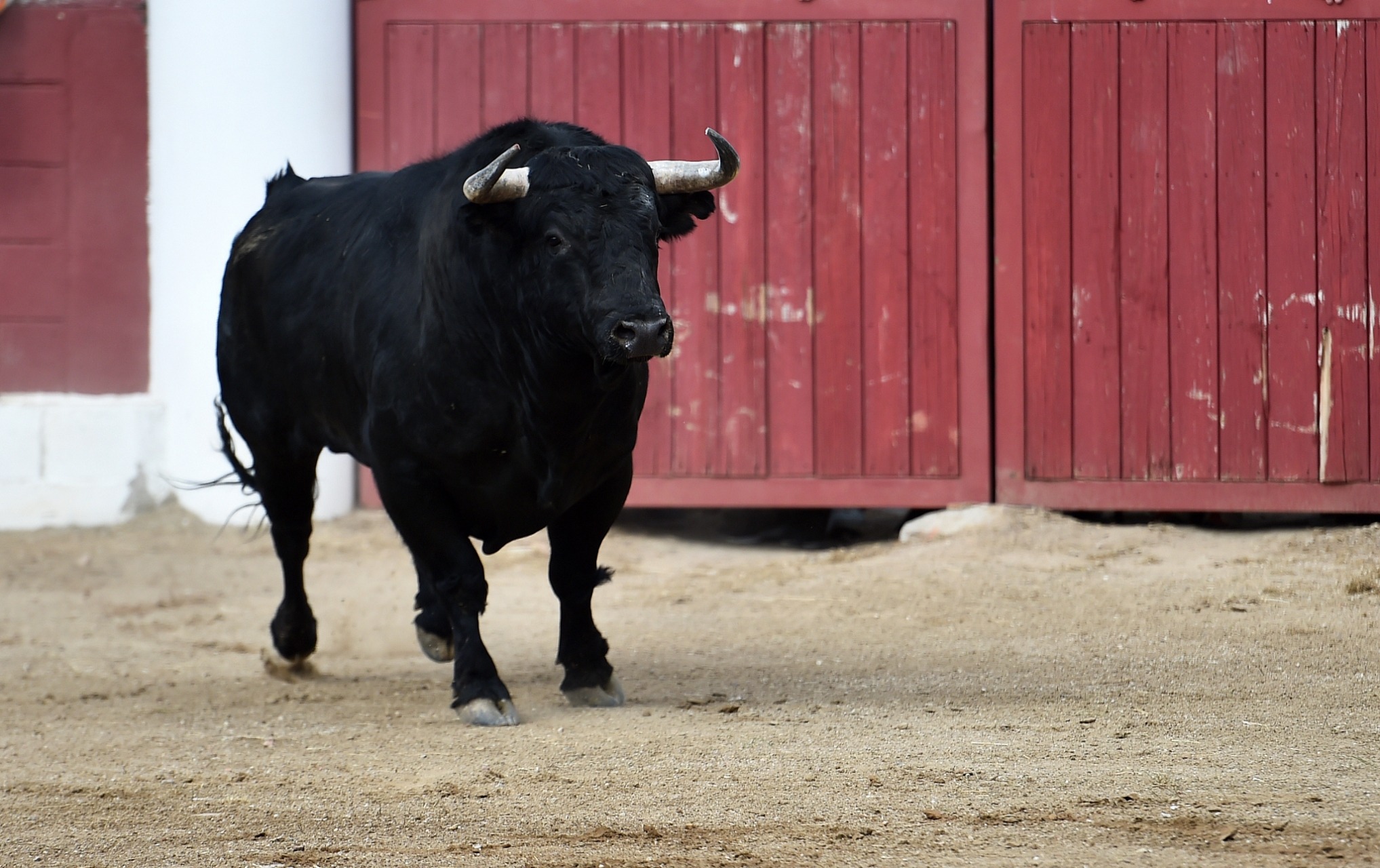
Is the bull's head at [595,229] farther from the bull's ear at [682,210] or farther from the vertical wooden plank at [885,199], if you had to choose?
the vertical wooden plank at [885,199]

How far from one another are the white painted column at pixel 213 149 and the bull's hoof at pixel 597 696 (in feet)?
12.9

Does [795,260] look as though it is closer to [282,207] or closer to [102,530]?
[282,207]

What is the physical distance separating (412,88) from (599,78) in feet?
3.45

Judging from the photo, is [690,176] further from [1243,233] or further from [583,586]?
[1243,233]

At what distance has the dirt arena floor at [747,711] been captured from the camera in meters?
3.06

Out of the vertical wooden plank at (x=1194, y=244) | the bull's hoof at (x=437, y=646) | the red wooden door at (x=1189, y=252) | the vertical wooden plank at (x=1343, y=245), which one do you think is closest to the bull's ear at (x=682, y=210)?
the bull's hoof at (x=437, y=646)

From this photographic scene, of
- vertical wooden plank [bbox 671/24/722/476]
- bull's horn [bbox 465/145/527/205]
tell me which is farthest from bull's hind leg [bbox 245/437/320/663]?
vertical wooden plank [bbox 671/24/722/476]

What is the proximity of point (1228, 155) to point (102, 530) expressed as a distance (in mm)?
6395

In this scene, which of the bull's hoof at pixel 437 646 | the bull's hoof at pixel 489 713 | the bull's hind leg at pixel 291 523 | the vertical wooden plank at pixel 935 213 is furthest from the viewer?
the vertical wooden plank at pixel 935 213

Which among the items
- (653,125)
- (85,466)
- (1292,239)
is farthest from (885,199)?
(85,466)

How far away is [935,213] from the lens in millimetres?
7766

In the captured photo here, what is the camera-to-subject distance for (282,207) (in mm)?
5695

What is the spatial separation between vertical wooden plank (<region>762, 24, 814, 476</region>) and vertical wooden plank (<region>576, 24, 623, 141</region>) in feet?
2.71

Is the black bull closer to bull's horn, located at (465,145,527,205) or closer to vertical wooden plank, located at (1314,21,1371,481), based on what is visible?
bull's horn, located at (465,145,527,205)
